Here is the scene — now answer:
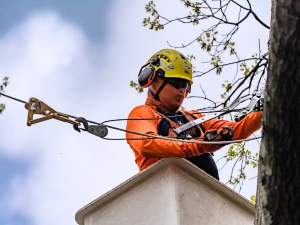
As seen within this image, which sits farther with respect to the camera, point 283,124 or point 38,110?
point 38,110

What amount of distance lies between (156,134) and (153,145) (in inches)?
6.3

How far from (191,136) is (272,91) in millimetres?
2499


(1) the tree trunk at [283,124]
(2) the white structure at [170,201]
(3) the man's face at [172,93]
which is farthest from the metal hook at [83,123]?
(1) the tree trunk at [283,124]

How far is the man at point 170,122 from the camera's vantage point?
16.8ft

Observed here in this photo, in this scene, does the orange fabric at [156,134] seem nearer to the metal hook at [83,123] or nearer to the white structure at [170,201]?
the white structure at [170,201]

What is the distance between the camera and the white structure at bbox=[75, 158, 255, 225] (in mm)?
4801

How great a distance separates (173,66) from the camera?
5988 millimetres

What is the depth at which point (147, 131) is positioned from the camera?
5293 millimetres

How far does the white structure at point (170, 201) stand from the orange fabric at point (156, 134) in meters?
0.13

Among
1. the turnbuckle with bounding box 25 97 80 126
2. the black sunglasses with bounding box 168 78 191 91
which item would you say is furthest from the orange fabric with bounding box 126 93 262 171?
the turnbuckle with bounding box 25 97 80 126

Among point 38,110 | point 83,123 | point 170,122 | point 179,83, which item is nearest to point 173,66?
point 179,83

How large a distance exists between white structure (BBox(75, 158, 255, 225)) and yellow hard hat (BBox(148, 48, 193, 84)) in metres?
1.20

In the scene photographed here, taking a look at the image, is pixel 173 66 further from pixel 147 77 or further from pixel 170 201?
pixel 170 201

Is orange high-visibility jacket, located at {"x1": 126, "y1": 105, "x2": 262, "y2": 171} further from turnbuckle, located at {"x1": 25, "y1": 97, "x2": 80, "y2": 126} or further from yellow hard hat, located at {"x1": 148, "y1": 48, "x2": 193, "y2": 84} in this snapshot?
turnbuckle, located at {"x1": 25, "y1": 97, "x2": 80, "y2": 126}
